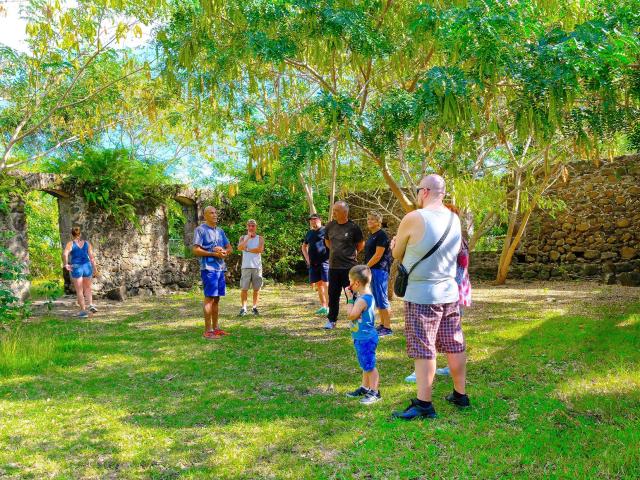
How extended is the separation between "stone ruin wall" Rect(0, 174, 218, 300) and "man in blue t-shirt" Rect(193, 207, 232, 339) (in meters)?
4.49

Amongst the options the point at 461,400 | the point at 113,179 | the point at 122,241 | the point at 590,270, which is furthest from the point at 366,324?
the point at 590,270

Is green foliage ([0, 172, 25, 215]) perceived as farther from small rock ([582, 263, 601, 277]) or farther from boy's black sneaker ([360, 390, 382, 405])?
small rock ([582, 263, 601, 277])

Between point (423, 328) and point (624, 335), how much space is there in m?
3.42

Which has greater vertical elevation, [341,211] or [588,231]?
[341,211]

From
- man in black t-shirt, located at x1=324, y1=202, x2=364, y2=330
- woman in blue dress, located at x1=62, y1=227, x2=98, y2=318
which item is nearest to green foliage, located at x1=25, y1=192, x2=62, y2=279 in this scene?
woman in blue dress, located at x1=62, y1=227, x2=98, y2=318

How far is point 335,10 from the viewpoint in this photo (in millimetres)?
5219

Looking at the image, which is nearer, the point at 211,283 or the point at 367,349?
the point at 367,349

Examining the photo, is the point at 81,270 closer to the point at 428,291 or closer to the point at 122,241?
the point at 122,241

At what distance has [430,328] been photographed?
328 cm

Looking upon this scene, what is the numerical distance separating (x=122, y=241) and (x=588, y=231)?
10.1 meters

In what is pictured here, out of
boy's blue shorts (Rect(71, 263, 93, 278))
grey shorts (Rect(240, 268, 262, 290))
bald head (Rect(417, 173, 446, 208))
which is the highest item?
bald head (Rect(417, 173, 446, 208))

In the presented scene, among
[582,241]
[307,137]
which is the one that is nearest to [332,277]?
[307,137]

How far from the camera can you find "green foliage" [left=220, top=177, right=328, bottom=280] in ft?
43.8

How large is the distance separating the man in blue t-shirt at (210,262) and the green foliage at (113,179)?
5.01 meters
